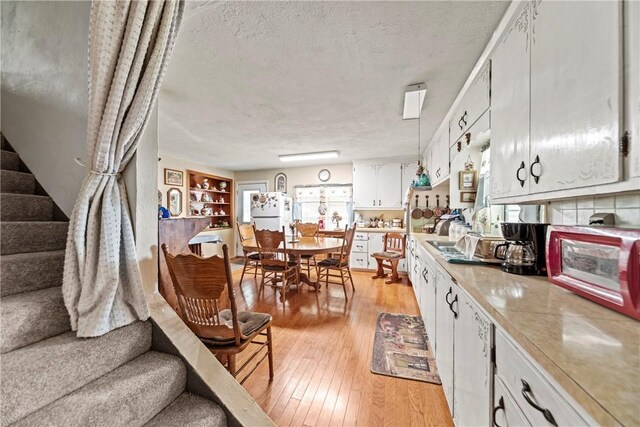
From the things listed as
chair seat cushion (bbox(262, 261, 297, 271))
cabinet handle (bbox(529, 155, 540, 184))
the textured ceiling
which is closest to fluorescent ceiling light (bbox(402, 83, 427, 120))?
the textured ceiling

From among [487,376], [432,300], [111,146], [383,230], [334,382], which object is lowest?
[334,382]

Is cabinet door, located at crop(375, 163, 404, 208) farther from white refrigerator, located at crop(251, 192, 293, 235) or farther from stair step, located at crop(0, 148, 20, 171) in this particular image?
stair step, located at crop(0, 148, 20, 171)

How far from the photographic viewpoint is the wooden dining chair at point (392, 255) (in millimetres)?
4023

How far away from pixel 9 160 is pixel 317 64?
84.6 inches

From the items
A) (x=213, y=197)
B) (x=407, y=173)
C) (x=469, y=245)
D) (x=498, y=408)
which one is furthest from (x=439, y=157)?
(x=213, y=197)

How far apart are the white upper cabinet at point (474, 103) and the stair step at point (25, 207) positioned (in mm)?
2910

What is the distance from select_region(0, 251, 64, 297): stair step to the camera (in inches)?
40.6

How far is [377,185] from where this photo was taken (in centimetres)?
505

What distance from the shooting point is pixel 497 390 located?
0.81 m

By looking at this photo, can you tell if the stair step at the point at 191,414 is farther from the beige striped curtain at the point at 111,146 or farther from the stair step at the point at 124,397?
the beige striped curtain at the point at 111,146

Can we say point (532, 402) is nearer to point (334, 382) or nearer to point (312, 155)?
point (334, 382)

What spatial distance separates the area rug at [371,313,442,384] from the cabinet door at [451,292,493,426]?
1.93 feet

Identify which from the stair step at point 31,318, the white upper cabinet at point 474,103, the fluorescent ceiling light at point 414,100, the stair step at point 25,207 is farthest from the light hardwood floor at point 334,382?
the fluorescent ceiling light at point 414,100

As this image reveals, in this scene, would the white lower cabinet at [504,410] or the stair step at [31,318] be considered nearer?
the white lower cabinet at [504,410]
